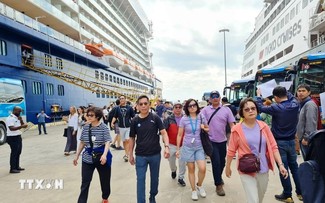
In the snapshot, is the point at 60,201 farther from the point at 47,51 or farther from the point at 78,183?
the point at 47,51

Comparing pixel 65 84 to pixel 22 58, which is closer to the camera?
pixel 22 58

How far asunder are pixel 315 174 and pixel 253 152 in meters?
1.64

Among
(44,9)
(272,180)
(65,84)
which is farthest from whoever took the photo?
(65,84)

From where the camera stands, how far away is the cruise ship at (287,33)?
74.3ft

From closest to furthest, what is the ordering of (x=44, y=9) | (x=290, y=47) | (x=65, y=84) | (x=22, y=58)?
(x=22, y=58) < (x=44, y=9) < (x=65, y=84) < (x=290, y=47)

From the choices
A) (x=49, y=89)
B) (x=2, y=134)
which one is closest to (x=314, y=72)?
(x=2, y=134)

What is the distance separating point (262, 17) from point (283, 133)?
45.4 metres

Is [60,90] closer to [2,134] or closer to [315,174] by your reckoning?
[2,134]

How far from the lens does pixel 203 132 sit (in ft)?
14.8

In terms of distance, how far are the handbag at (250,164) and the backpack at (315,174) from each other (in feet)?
4.74

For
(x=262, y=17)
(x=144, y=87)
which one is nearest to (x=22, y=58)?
(x=262, y=17)

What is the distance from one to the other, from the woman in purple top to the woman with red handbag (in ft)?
3.99

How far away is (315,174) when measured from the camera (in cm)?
152

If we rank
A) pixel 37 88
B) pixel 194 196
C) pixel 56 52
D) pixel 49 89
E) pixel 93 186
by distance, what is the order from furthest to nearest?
pixel 56 52, pixel 49 89, pixel 37 88, pixel 93 186, pixel 194 196
